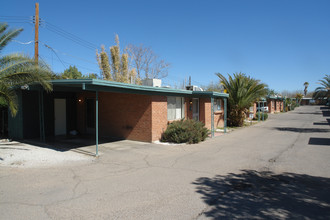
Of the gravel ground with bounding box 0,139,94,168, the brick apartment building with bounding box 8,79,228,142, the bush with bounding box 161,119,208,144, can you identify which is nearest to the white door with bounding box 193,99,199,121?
the brick apartment building with bounding box 8,79,228,142

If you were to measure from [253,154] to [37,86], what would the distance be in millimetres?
9590

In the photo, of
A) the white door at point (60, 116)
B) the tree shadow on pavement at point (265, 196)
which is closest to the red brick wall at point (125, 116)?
the white door at point (60, 116)

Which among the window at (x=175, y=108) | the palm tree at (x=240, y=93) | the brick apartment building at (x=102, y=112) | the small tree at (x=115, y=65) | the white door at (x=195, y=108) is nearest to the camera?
the brick apartment building at (x=102, y=112)

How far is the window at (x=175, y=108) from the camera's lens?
43.7ft

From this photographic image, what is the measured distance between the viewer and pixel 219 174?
22.1 ft

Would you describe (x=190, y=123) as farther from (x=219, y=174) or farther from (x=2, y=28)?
(x=2, y=28)

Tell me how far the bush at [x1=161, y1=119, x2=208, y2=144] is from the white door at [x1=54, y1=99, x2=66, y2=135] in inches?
231

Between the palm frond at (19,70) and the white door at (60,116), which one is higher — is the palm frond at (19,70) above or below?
above

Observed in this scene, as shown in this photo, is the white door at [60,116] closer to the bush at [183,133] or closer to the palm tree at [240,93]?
the bush at [183,133]

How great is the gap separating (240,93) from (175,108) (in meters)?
7.72

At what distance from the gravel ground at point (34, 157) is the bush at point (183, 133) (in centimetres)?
445

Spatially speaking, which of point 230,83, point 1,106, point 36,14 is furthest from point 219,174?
point 36,14

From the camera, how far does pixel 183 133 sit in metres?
11.8

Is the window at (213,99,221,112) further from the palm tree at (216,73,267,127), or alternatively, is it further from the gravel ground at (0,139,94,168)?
the gravel ground at (0,139,94,168)
